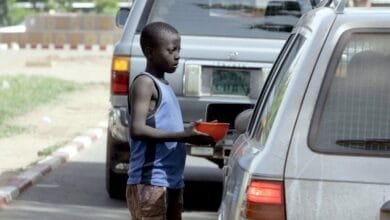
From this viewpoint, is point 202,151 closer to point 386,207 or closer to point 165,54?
point 165,54

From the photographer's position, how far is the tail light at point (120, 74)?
9734mm

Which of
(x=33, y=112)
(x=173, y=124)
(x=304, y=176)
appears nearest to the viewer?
(x=304, y=176)

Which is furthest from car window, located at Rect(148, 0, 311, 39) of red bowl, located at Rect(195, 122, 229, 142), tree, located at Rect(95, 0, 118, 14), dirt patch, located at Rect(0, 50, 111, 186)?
tree, located at Rect(95, 0, 118, 14)

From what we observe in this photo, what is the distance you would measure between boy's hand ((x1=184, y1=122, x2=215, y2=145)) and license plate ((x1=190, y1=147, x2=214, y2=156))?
370 cm

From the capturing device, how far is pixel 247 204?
15.0 feet

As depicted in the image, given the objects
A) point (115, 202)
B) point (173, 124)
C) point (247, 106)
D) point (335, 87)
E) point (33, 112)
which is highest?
point (335, 87)

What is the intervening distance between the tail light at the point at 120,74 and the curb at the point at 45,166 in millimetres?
1766

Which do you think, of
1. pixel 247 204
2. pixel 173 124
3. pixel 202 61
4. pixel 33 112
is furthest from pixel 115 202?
pixel 33 112

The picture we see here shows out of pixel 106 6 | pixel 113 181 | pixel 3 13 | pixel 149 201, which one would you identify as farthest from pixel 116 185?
pixel 106 6

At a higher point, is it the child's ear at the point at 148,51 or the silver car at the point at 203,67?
the child's ear at the point at 148,51

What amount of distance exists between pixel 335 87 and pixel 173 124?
5.12 ft

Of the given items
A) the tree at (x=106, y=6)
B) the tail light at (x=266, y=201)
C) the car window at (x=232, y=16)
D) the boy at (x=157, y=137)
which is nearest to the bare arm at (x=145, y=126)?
the boy at (x=157, y=137)

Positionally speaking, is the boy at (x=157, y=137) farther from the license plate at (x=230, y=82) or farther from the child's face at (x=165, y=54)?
the license plate at (x=230, y=82)

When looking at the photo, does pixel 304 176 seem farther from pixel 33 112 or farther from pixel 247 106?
pixel 33 112
